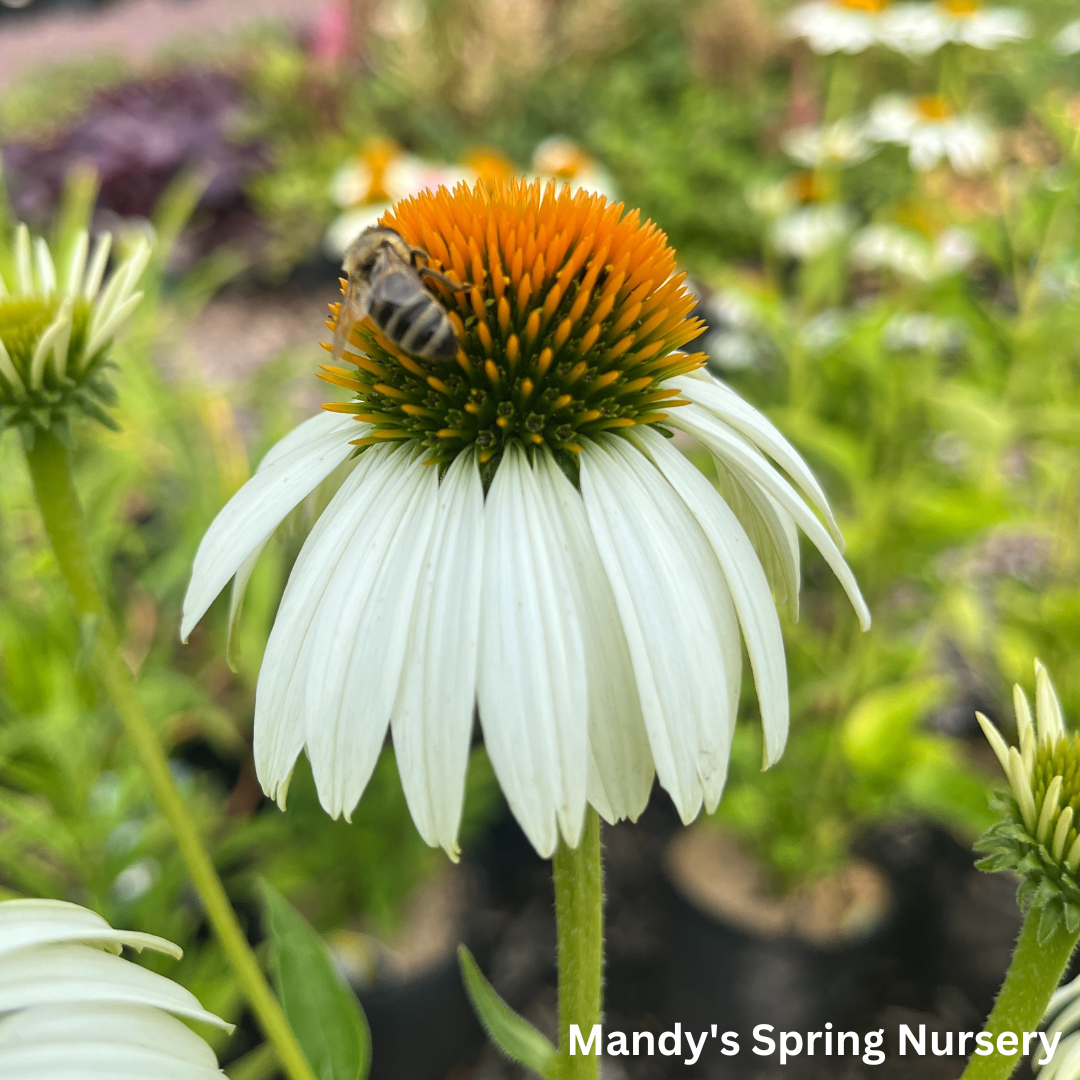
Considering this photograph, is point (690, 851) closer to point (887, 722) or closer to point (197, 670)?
point (887, 722)

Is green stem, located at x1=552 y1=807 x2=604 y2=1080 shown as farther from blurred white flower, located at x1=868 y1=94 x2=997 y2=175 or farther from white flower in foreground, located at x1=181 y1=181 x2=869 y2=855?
blurred white flower, located at x1=868 y1=94 x2=997 y2=175

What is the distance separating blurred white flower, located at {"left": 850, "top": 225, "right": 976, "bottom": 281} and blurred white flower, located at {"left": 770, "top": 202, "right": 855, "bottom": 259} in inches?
2.0

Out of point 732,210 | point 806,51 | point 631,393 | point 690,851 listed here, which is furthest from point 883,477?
point 806,51

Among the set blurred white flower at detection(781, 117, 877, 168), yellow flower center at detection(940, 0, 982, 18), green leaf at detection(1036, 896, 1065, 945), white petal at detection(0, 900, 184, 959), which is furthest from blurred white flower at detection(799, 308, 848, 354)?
white petal at detection(0, 900, 184, 959)

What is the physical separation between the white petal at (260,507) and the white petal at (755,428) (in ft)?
0.55

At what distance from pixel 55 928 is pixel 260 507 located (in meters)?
0.18

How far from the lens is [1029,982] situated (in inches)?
14.7

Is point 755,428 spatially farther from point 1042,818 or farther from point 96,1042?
point 96,1042

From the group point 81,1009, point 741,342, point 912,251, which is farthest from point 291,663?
point 741,342

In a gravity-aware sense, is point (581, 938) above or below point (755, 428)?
below

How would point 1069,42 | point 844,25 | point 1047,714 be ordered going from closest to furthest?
point 1047,714 → point 1069,42 → point 844,25

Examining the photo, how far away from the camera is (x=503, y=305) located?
17.1 inches

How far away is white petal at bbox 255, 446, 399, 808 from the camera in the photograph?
0.36 meters

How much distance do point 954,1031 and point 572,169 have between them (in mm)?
1690
